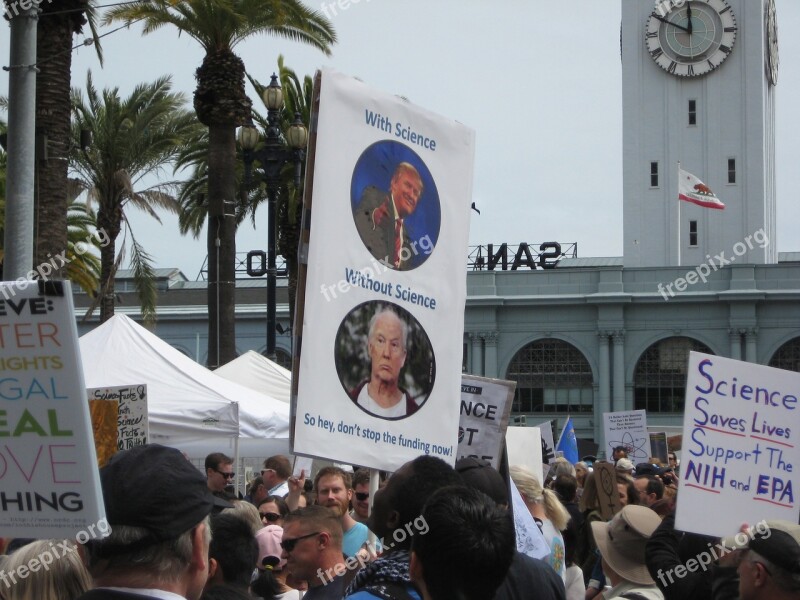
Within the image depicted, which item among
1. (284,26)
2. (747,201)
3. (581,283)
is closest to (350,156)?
(284,26)

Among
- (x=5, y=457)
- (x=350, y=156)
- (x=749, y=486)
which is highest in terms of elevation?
(x=350, y=156)

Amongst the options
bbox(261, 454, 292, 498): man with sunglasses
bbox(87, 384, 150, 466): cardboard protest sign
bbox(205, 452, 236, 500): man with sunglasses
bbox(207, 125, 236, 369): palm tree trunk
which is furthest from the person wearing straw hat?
bbox(207, 125, 236, 369): palm tree trunk

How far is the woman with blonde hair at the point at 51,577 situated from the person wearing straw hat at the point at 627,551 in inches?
103

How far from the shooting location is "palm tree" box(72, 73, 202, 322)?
1029 inches

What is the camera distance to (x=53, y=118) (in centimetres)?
1266

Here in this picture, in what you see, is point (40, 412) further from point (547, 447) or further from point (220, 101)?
point (220, 101)

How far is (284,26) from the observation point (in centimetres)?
2225

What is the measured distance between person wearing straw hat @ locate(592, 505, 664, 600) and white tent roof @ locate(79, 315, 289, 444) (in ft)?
23.1

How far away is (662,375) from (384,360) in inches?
1842

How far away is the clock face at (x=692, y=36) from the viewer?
197ft

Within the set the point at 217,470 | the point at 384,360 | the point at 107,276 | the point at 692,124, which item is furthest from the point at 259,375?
the point at 692,124

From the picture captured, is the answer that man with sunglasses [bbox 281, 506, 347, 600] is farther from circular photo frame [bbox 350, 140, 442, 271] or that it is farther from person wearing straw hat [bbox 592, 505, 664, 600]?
person wearing straw hat [bbox 592, 505, 664, 600]

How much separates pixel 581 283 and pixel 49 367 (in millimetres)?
49530

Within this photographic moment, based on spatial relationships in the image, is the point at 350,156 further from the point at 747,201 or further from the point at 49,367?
the point at 747,201
